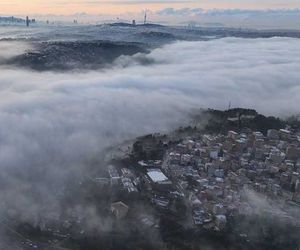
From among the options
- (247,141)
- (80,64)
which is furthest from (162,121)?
(80,64)

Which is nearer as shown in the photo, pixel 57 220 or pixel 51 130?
pixel 57 220

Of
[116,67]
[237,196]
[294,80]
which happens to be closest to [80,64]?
[116,67]

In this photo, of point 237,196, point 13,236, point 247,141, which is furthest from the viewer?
point 247,141

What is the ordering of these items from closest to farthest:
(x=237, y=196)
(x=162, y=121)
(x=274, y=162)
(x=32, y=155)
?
(x=237, y=196), (x=32, y=155), (x=274, y=162), (x=162, y=121)

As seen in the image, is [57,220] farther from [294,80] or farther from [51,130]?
[294,80]

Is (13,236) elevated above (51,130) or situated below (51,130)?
below

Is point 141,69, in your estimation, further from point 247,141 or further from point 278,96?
point 247,141

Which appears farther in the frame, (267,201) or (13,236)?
(267,201)

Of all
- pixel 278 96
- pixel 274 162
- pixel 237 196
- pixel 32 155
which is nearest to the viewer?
pixel 237 196

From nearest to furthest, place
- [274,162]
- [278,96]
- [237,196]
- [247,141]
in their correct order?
[237,196], [274,162], [247,141], [278,96]
